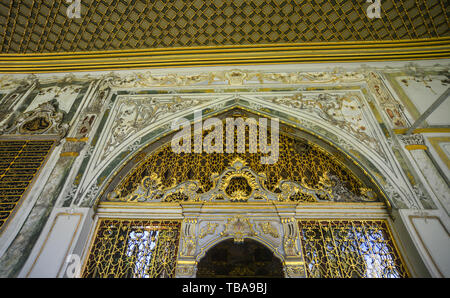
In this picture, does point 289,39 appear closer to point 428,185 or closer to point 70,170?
point 428,185

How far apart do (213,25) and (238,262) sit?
3.65 m

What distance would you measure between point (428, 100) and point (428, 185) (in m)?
1.35

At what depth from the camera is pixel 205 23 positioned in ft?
12.1

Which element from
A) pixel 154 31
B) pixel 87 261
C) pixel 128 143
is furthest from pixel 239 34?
pixel 87 261

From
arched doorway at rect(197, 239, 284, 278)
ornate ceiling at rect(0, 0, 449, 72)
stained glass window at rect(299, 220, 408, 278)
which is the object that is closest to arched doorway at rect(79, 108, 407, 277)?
stained glass window at rect(299, 220, 408, 278)

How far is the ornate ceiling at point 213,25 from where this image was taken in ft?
11.4

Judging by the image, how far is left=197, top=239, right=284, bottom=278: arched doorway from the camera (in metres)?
3.97

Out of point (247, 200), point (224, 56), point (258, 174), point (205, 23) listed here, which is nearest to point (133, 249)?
point (247, 200)

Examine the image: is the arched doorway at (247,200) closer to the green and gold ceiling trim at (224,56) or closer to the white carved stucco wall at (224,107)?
the white carved stucco wall at (224,107)

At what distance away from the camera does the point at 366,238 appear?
252 cm

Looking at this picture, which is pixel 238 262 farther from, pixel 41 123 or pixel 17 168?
pixel 41 123

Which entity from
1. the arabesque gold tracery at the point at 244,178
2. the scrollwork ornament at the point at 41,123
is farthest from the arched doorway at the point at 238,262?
the scrollwork ornament at the point at 41,123

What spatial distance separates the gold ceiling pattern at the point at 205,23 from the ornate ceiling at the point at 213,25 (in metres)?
0.01
